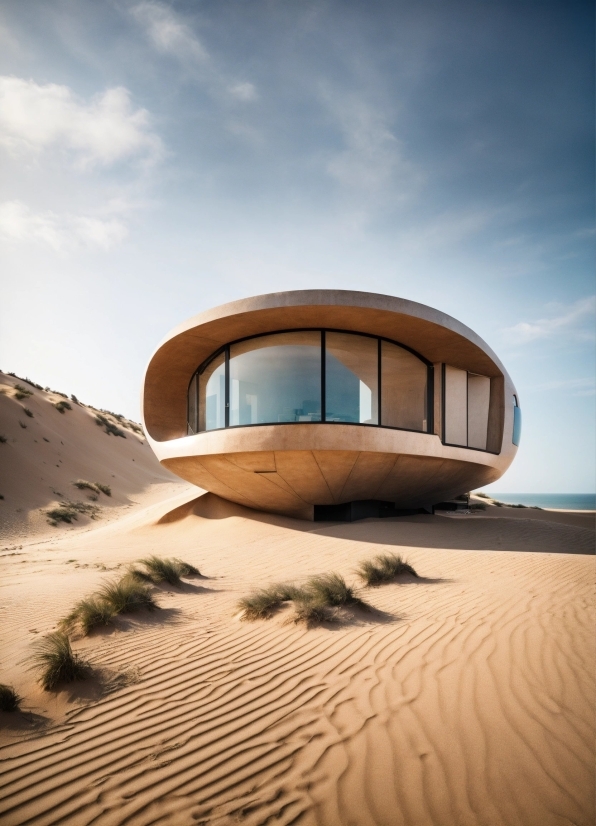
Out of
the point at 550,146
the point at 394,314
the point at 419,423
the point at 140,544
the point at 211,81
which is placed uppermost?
the point at 211,81

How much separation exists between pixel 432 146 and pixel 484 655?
1225cm

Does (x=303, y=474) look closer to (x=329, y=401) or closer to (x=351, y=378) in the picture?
(x=329, y=401)

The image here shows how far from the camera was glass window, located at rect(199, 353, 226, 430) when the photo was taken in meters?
14.2

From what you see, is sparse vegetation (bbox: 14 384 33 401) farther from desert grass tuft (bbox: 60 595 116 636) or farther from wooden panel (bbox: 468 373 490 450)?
desert grass tuft (bbox: 60 595 116 636)

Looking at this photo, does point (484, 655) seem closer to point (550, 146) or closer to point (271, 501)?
point (271, 501)

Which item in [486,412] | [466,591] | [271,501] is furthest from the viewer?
[486,412]

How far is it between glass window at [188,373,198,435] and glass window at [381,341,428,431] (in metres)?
6.69

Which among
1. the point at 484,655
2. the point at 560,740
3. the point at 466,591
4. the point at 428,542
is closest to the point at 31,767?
the point at 560,740

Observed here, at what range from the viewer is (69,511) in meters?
20.5

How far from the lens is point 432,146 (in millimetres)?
12023

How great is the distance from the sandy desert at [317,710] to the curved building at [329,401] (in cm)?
508

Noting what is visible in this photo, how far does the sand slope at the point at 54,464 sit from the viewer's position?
1939 centimetres

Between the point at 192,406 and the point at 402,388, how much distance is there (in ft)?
24.5

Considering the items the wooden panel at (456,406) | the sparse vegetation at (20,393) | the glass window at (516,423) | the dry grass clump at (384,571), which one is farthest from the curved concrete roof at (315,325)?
the sparse vegetation at (20,393)
